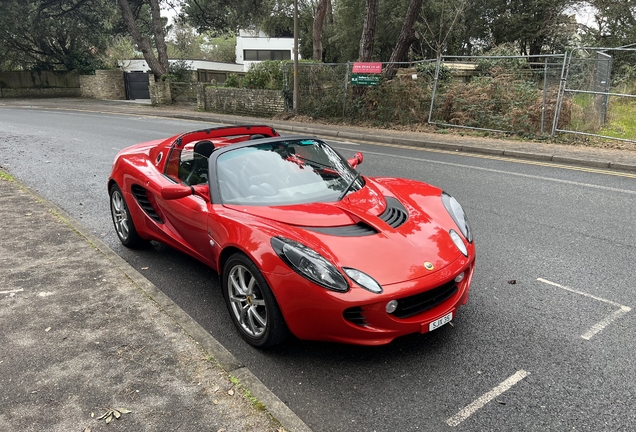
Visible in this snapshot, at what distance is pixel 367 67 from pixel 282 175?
13.7 metres

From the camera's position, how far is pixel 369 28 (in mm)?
17375

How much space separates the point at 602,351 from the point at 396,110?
13.9 m

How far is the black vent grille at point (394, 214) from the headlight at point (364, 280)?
2.05 ft

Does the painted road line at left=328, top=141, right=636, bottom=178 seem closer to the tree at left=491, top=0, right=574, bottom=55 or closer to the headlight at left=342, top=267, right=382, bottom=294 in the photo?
the headlight at left=342, top=267, right=382, bottom=294

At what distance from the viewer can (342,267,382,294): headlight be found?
2634 millimetres

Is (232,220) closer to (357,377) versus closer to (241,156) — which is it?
(241,156)

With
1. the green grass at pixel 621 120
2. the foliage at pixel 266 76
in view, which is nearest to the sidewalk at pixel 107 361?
the green grass at pixel 621 120

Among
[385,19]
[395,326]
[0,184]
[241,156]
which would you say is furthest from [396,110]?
[385,19]

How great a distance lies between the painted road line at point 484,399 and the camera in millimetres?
2436

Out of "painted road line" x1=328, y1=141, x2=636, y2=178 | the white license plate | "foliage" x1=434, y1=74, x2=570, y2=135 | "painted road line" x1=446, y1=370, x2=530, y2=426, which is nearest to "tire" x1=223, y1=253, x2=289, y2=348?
the white license plate

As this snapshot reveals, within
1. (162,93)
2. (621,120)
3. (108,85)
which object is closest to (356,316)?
(621,120)

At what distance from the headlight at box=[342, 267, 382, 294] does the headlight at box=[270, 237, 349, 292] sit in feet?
0.19

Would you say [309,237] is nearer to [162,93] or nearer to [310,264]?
[310,264]

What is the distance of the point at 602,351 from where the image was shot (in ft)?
9.75
